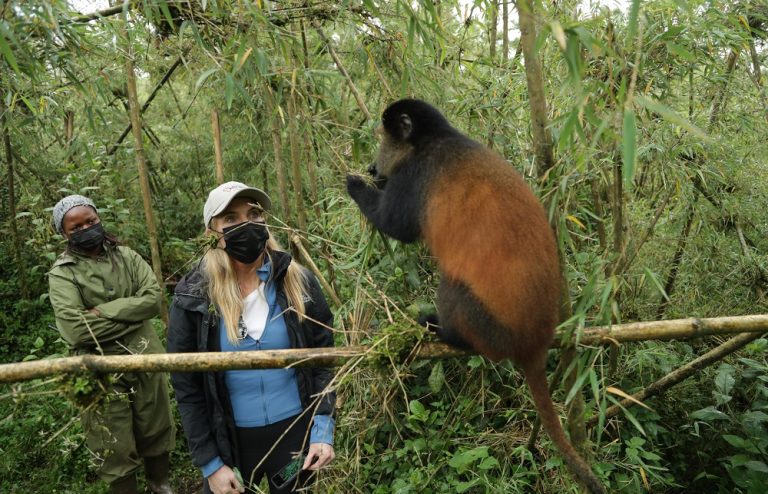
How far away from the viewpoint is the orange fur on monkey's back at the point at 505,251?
2359 millimetres

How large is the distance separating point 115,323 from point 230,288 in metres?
2.13

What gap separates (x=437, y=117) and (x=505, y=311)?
4.31 feet

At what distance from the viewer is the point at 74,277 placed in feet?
14.5

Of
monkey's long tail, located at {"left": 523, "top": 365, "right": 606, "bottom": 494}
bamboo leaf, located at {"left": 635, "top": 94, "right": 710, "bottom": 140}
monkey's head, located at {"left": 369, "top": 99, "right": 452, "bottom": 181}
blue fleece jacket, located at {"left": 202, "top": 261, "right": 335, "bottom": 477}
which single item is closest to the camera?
bamboo leaf, located at {"left": 635, "top": 94, "right": 710, "bottom": 140}

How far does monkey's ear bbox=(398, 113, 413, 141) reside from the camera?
3113 mm

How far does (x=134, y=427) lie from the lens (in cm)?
471

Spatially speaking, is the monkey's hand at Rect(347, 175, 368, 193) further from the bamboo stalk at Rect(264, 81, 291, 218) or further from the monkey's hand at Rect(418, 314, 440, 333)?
the monkey's hand at Rect(418, 314, 440, 333)

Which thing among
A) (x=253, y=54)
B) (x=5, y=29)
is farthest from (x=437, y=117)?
(x=5, y=29)

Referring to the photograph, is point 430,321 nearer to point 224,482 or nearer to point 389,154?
point 389,154

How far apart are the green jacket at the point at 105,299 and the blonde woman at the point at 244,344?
1841 mm

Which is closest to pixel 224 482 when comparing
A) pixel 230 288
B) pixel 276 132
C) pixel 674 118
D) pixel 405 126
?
pixel 230 288

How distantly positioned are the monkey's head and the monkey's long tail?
4.77 ft

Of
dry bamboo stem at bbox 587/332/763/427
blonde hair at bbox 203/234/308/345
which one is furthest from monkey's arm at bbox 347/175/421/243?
dry bamboo stem at bbox 587/332/763/427

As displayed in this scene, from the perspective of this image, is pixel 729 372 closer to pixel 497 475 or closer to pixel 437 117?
pixel 497 475
